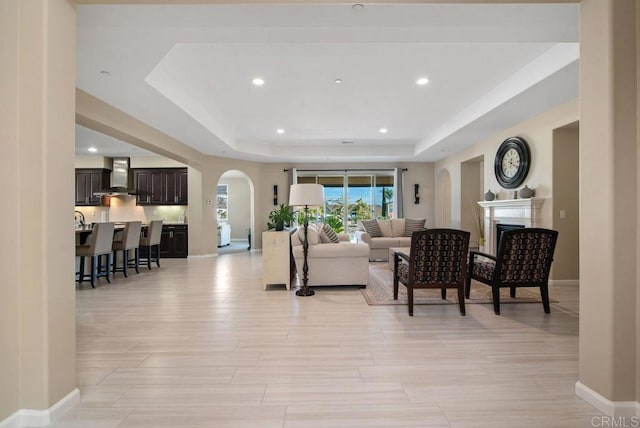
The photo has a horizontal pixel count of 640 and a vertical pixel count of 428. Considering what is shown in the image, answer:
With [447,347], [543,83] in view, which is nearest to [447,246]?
[447,347]

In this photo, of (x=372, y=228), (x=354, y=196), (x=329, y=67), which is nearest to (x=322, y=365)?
(x=329, y=67)

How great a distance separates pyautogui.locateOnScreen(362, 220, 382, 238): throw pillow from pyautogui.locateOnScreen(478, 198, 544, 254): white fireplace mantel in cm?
239

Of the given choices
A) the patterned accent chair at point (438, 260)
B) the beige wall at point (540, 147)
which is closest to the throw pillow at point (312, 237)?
the patterned accent chair at point (438, 260)

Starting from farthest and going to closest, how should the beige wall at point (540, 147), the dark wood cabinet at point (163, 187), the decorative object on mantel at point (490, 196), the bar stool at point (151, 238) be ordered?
the dark wood cabinet at point (163, 187), the bar stool at point (151, 238), the decorative object on mantel at point (490, 196), the beige wall at point (540, 147)

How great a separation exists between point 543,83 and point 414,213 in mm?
6342

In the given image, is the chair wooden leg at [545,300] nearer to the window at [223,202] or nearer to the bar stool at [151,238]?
the bar stool at [151,238]

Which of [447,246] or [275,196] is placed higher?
[275,196]

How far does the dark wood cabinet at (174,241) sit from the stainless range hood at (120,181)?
1.29 meters

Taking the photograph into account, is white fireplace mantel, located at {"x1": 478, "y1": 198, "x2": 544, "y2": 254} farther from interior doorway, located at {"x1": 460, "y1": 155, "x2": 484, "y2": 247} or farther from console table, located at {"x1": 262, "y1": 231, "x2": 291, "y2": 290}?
console table, located at {"x1": 262, "y1": 231, "x2": 291, "y2": 290}

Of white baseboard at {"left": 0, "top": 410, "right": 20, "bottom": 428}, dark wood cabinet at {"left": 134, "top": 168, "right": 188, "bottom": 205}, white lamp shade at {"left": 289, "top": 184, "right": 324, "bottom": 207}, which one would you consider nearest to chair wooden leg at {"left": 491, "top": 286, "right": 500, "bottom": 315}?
white lamp shade at {"left": 289, "top": 184, "right": 324, "bottom": 207}

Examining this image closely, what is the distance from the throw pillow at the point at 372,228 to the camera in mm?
7868

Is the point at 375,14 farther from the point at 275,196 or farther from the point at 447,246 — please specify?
the point at 275,196

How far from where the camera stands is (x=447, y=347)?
8.79ft

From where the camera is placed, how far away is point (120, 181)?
27.0 feet
